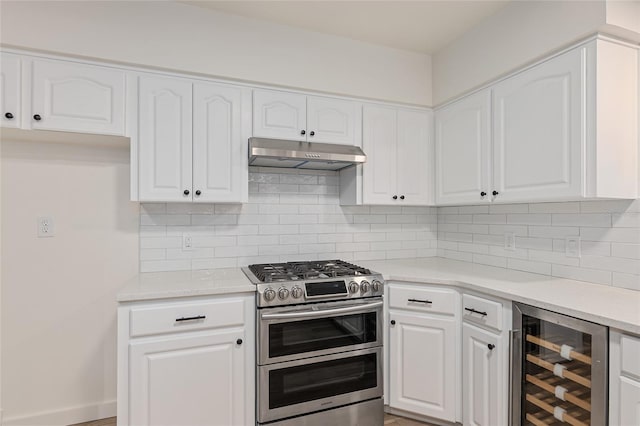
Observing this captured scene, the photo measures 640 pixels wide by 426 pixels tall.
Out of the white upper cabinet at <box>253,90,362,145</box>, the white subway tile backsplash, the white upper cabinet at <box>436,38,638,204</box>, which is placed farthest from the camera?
the white upper cabinet at <box>253,90,362,145</box>

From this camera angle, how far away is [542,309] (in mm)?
1614

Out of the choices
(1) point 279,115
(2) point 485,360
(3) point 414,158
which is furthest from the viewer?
(3) point 414,158

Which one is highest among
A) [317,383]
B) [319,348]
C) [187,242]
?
[187,242]

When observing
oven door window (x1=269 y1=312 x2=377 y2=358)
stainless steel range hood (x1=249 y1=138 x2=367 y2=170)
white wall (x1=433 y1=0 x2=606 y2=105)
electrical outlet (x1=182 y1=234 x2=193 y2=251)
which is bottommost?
oven door window (x1=269 y1=312 x2=377 y2=358)

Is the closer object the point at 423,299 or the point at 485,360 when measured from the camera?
the point at 485,360

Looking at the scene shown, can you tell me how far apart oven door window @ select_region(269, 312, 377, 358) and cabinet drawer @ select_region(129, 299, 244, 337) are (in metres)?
0.24

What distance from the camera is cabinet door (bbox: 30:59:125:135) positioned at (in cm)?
188

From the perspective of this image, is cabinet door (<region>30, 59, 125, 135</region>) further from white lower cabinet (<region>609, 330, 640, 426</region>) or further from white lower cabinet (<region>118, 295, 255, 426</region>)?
white lower cabinet (<region>609, 330, 640, 426</region>)

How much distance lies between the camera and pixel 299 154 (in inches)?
87.3

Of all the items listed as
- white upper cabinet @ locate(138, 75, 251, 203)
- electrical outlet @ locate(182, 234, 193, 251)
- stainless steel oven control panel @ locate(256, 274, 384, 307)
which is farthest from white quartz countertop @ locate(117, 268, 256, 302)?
white upper cabinet @ locate(138, 75, 251, 203)

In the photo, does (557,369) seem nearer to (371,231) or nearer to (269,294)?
(269,294)

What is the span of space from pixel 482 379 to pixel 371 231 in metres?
1.38

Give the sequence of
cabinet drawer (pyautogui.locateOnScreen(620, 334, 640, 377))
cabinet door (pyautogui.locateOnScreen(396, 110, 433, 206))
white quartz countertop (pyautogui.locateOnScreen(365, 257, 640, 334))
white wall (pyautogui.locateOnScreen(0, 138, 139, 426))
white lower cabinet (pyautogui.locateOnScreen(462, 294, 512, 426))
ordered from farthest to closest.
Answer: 1. cabinet door (pyautogui.locateOnScreen(396, 110, 433, 206))
2. white wall (pyautogui.locateOnScreen(0, 138, 139, 426))
3. white lower cabinet (pyautogui.locateOnScreen(462, 294, 512, 426))
4. white quartz countertop (pyautogui.locateOnScreen(365, 257, 640, 334))
5. cabinet drawer (pyautogui.locateOnScreen(620, 334, 640, 377))

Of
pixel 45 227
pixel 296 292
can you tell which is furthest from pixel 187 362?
pixel 45 227
